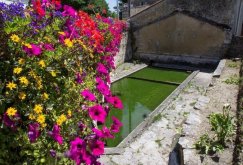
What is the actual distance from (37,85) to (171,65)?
12439 millimetres

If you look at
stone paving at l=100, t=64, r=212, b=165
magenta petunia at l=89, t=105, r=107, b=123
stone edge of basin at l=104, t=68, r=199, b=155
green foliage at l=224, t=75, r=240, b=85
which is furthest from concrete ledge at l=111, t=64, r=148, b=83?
magenta petunia at l=89, t=105, r=107, b=123

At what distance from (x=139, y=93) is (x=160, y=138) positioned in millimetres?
4127

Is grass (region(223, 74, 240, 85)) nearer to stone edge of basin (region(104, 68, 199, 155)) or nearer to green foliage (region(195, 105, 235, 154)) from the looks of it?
stone edge of basin (region(104, 68, 199, 155))

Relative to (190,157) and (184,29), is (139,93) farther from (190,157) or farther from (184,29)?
(190,157)

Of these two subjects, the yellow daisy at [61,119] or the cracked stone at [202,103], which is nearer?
the yellow daisy at [61,119]

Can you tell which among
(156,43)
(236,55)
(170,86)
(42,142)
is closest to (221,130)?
(42,142)

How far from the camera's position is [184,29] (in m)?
14.5

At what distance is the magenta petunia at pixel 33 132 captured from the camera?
255 centimetres

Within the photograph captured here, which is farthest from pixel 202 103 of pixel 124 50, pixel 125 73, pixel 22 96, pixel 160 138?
pixel 124 50

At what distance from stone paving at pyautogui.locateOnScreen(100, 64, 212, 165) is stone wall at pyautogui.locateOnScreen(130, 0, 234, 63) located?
20.0 feet

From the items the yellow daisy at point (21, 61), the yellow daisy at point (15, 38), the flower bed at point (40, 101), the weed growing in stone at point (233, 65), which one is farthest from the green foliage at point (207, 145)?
the weed growing in stone at point (233, 65)

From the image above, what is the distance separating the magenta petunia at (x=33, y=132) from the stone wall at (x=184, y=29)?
12689 millimetres

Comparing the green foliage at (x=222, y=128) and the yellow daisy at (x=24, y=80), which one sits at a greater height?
the yellow daisy at (x=24, y=80)

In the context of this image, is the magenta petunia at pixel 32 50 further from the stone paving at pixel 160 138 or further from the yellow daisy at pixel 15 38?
the stone paving at pixel 160 138
